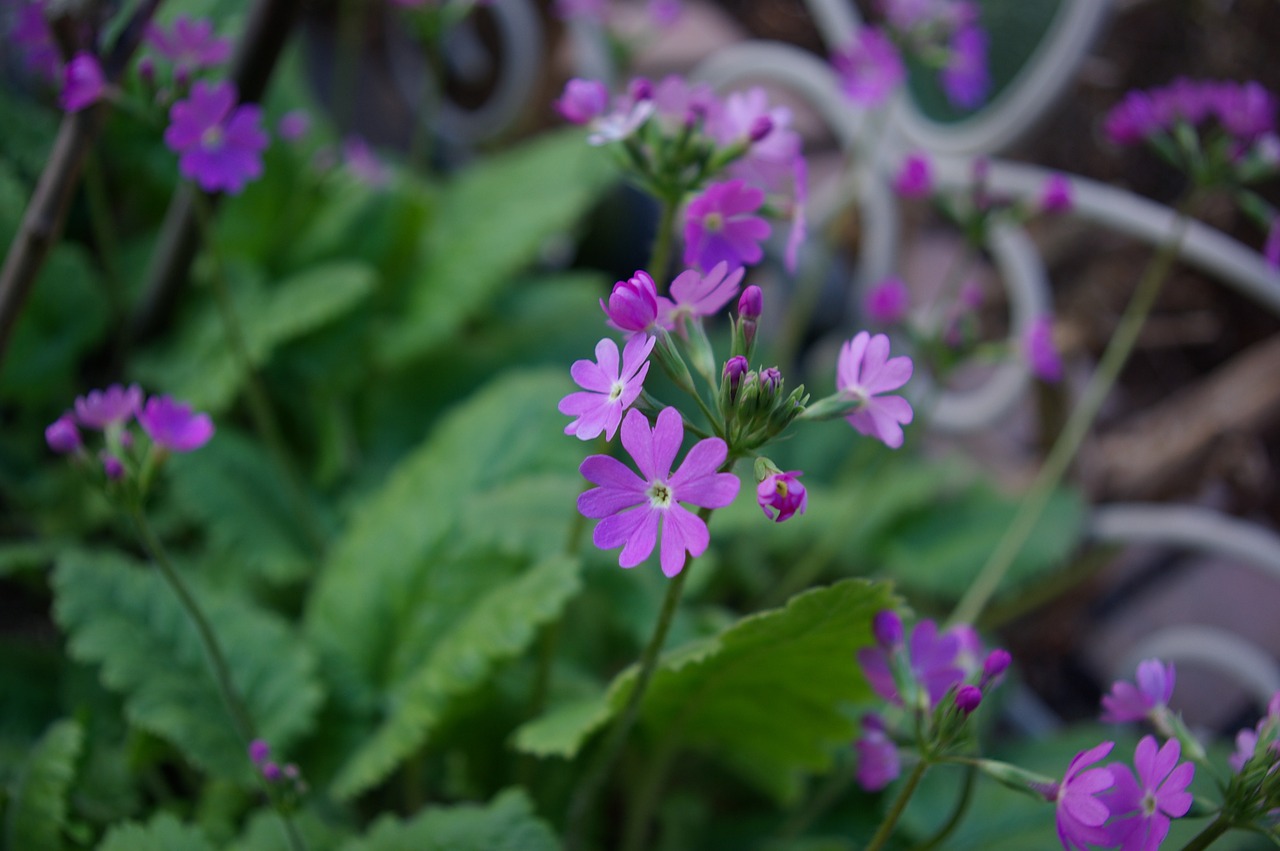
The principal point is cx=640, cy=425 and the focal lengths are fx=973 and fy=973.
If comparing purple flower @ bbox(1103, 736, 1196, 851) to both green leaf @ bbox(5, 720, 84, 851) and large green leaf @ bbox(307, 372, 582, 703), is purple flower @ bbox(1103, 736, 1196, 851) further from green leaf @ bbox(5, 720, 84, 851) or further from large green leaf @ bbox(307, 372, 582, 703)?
green leaf @ bbox(5, 720, 84, 851)

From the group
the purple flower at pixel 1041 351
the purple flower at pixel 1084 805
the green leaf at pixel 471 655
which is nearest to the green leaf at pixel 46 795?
the green leaf at pixel 471 655

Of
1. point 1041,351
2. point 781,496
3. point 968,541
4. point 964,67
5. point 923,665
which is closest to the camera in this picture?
point 781,496

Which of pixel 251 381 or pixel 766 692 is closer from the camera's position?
pixel 766 692

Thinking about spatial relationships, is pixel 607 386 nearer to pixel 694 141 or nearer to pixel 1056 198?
pixel 694 141

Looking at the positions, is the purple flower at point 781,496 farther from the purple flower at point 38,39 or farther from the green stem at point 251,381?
the purple flower at point 38,39

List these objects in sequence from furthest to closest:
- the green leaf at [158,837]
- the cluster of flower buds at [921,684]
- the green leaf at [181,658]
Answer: the green leaf at [181,658] < the green leaf at [158,837] < the cluster of flower buds at [921,684]

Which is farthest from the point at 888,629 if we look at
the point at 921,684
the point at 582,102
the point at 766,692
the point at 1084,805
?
the point at 582,102

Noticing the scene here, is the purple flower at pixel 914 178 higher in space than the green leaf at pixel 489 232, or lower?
higher
